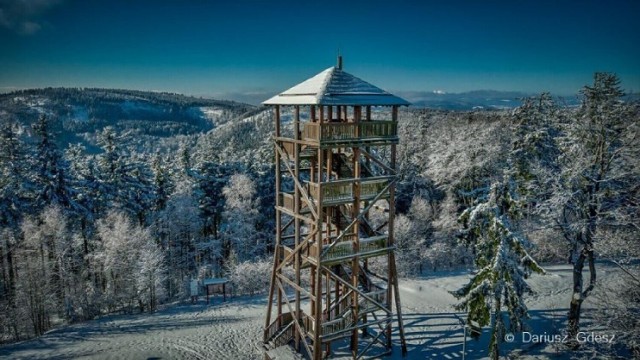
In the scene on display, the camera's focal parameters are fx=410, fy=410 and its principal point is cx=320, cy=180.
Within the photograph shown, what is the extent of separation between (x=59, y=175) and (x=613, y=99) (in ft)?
105

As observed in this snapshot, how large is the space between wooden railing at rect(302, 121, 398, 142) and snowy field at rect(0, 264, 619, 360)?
8912 mm

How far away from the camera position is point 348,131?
45.2 feet

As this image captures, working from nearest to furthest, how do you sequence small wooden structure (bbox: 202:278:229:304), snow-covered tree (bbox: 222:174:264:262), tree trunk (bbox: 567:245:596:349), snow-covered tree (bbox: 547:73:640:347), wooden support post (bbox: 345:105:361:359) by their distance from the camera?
wooden support post (bbox: 345:105:361:359)
snow-covered tree (bbox: 547:73:640:347)
tree trunk (bbox: 567:245:596:349)
small wooden structure (bbox: 202:278:229:304)
snow-covered tree (bbox: 222:174:264:262)

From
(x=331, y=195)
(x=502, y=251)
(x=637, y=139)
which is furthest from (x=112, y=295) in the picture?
(x=637, y=139)

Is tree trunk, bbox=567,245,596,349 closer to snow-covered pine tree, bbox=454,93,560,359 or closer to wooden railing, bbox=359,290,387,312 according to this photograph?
snow-covered pine tree, bbox=454,93,560,359

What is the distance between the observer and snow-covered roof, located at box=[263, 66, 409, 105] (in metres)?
13.2

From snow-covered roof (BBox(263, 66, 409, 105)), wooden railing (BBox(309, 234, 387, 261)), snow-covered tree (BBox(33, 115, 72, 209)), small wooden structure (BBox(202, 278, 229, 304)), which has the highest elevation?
snow-covered roof (BBox(263, 66, 409, 105))

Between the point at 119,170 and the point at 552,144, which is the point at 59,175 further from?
the point at 552,144

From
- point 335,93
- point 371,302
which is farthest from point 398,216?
point 335,93

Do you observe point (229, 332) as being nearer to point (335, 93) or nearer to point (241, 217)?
point (335, 93)

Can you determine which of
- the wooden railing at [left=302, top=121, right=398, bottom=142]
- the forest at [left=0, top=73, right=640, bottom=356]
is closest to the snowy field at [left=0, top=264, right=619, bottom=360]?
the forest at [left=0, top=73, right=640, bottom=356]

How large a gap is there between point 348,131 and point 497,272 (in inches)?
301

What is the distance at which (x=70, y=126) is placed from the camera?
159 meters

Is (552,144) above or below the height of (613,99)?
below
